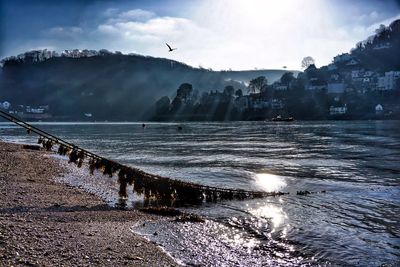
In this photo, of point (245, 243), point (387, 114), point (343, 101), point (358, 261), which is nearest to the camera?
point (358, 261)

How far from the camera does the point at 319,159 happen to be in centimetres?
3744


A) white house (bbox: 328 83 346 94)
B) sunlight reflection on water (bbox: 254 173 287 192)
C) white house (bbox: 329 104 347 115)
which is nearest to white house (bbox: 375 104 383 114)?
white house (bbox: 329 104 347 115)

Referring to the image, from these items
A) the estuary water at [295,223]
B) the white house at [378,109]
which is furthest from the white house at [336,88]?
the estuary water at [295,223]

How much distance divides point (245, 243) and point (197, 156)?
95.7ft

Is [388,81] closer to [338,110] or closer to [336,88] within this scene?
[336,88]

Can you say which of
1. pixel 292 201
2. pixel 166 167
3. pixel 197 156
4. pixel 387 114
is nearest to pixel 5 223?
pixel 292 201

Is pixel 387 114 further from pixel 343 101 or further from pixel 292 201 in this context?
pixel 292 201

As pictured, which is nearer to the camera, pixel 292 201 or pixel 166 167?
pixel 292 201

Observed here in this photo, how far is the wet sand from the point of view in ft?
28.5

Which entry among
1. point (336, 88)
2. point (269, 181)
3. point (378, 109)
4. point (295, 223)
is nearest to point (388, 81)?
point (336, 88)

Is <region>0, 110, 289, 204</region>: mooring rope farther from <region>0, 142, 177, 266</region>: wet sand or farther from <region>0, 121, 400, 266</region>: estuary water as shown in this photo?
<region>0, 142, 177, 266</region>: wet sand

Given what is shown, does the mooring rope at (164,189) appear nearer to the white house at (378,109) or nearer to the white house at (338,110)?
the white house at (378,109)

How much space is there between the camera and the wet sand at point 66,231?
8.69 meters

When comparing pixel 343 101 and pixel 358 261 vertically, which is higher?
pixel 343 101
